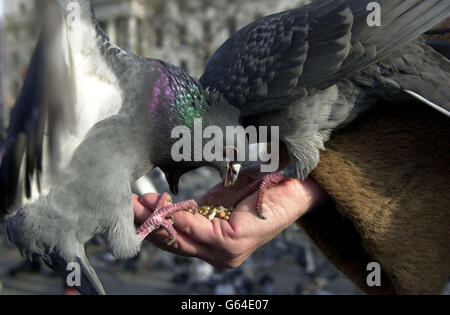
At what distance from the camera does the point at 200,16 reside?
55.6ft

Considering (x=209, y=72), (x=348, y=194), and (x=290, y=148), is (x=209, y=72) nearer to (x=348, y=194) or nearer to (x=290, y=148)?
(x=290, y=148)

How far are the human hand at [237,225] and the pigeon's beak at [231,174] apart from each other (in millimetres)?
278

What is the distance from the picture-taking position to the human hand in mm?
2029

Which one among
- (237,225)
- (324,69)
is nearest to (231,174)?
(237,225)

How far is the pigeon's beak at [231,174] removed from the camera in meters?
2.47

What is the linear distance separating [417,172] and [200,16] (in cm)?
1596

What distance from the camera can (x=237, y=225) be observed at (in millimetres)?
2047

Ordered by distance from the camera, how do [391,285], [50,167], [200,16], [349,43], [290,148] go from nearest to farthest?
[50,167] → [349,43] → [290,148] → [391,285] → [200,16]

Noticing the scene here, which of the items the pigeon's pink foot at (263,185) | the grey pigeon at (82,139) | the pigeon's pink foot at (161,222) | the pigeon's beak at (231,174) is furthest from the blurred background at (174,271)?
the pigeon's pink foot at (263,185)

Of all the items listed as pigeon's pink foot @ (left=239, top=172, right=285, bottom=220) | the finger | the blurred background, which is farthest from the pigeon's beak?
the blurred background

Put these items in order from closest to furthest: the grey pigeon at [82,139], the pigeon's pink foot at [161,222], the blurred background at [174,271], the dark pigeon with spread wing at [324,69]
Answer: the grey pigeon at [82,139], the dark pigeon with spread wing at [324,69], the pigeon's pink foot at [161,222], the blurred background at [174,271]

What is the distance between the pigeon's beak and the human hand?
0.91 ft

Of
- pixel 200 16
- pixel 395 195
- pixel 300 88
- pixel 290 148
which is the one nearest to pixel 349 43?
pixel 300 88

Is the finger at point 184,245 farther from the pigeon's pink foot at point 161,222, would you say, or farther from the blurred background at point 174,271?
the blurred background at point 174,271
